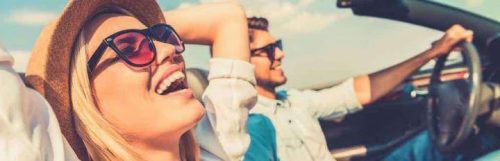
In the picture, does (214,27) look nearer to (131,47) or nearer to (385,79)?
(131,47)

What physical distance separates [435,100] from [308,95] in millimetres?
648

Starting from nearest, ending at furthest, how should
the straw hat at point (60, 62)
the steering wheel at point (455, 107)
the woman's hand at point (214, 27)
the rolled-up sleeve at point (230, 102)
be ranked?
the straw hat at point (60, 62) < the rolled-up sleeve at point (230, 102) < the woman's hand at point (214, 27) < the steering wheel at point (455, 107)

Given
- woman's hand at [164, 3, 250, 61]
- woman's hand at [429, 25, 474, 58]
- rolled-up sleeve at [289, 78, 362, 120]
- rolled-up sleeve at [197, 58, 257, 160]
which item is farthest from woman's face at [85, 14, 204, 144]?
woman's hand at [429, 25, 474, 58]

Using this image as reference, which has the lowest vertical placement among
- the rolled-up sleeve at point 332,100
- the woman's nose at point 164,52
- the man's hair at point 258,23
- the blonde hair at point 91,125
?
the rolled-up sleeve at point 332,100

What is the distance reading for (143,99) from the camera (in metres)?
1.66

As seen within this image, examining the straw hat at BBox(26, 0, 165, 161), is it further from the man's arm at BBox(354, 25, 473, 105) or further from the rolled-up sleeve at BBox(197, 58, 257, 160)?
the man's arm at BBox(354, 25, 473, 105)

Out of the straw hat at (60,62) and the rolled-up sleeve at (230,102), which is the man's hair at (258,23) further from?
the straw hat at (60,62)

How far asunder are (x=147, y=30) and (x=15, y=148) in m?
0.61

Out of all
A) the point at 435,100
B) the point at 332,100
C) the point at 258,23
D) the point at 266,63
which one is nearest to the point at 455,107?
the point at 435,100

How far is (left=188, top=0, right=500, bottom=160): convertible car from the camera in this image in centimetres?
343

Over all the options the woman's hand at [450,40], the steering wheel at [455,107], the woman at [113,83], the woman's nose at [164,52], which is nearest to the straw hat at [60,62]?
the woman at [113,83]

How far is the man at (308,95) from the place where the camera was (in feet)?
11.3

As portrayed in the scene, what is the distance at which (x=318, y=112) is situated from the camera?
12.5ft

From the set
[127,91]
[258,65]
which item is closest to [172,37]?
[127,91]
